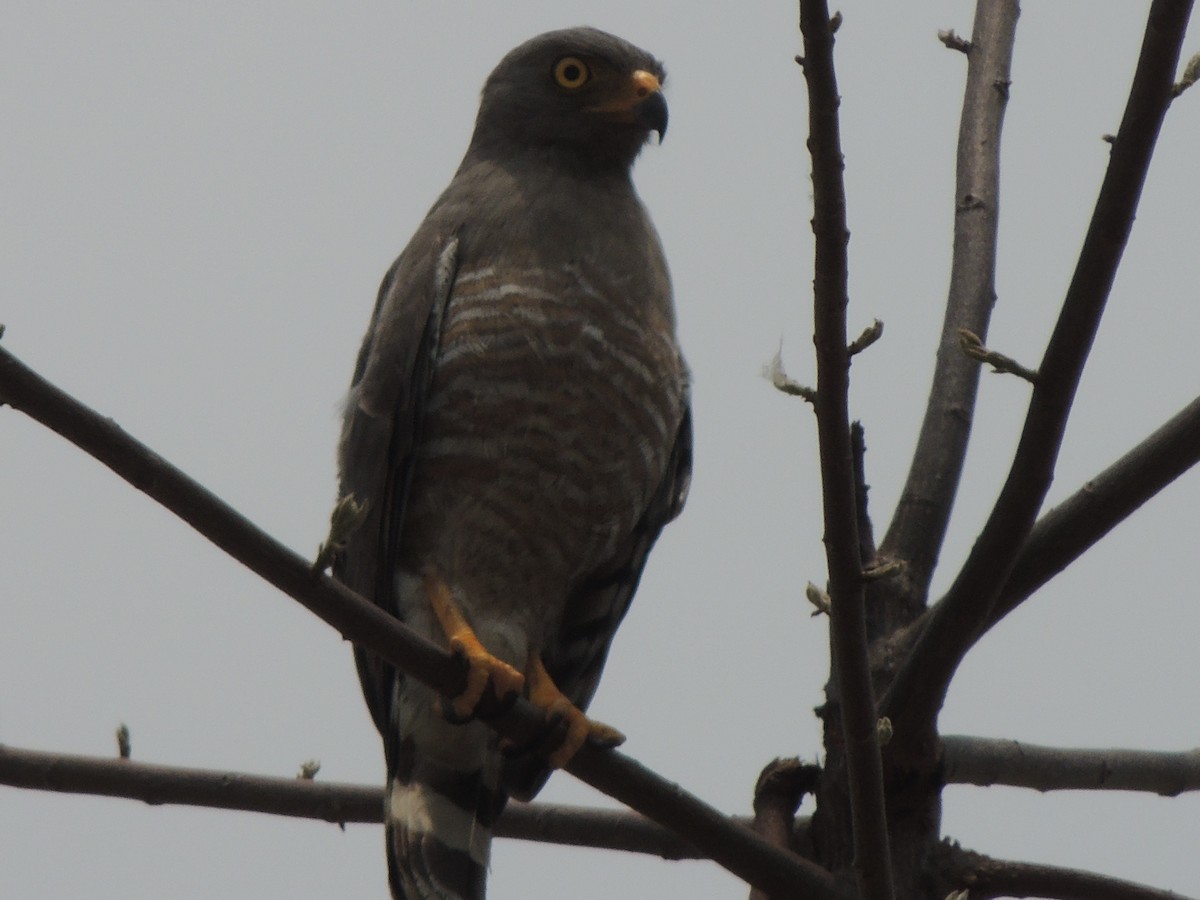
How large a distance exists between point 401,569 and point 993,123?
2452mm

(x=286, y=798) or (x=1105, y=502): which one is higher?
(x=1105, y=502)

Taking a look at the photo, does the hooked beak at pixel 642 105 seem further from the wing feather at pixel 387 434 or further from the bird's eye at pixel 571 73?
the wing feather at pixel 387 434

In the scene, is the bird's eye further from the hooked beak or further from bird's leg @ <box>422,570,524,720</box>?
bird's leg @ <box>422,570,524,720</box>

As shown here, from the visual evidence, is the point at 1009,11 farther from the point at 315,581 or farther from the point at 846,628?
the point at 315,581

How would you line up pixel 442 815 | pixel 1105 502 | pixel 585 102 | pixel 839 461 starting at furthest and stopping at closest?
1. pixel 585 102
2. pixel 442 815
3. pixel 1105 502
4. pixel 839 461

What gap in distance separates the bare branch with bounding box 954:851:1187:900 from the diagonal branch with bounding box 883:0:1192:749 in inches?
25.7

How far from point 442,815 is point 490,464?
1049 millimetres

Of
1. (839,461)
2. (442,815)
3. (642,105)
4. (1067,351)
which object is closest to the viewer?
(839,461)

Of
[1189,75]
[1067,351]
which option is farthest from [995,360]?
[1189,75]

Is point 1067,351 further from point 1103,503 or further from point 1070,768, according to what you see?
point 1070,768

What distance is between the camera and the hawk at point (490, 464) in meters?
4.55

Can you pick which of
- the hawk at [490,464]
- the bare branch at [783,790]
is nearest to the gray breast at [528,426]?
the hawk at [490,464]

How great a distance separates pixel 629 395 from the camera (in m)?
4.73

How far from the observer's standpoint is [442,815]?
14.8 feet
